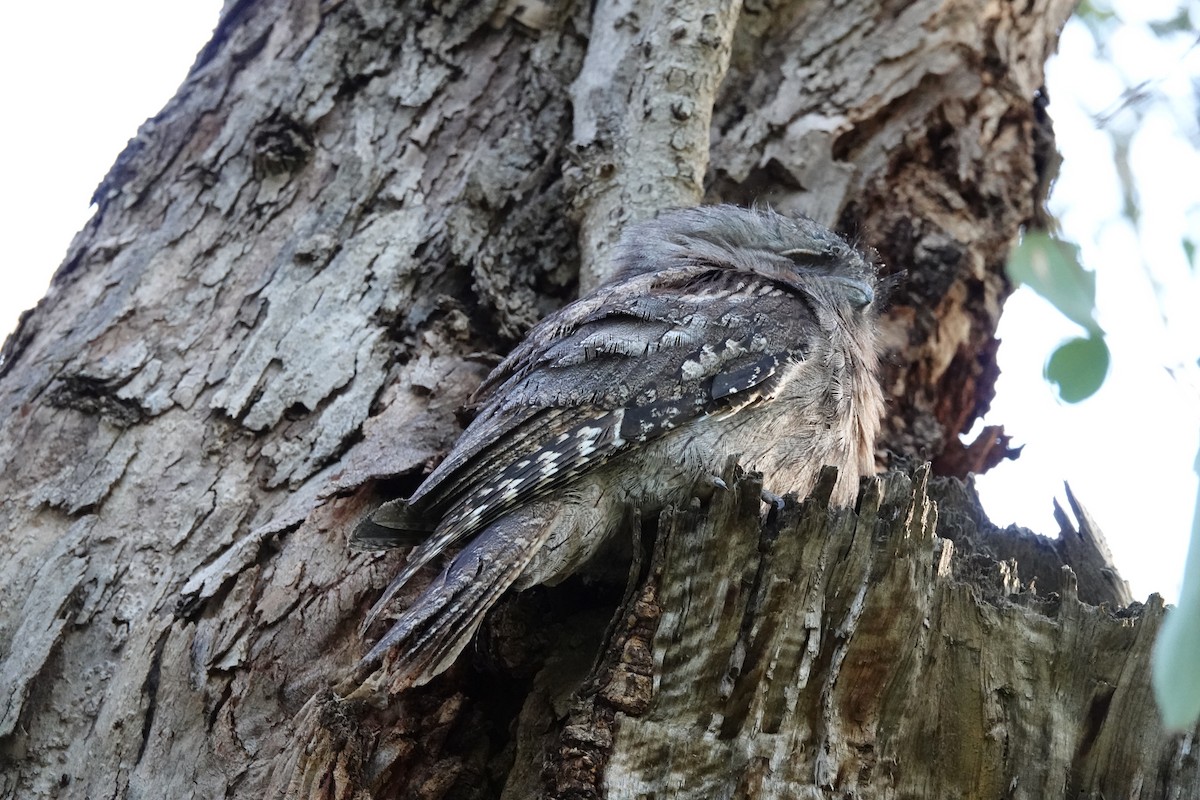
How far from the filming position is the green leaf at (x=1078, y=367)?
5.27 feet

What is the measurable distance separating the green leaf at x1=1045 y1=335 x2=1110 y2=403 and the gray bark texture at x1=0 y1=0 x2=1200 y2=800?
0.59 meters

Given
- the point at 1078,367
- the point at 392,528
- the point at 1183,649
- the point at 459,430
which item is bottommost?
the point at 1183,649

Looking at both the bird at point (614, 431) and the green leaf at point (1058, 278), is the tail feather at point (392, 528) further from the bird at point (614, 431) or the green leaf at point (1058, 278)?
the green leaf at point (1058, 278)

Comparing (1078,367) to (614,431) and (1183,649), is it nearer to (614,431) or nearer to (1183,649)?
(1183,649)

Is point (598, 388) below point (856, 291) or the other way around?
below

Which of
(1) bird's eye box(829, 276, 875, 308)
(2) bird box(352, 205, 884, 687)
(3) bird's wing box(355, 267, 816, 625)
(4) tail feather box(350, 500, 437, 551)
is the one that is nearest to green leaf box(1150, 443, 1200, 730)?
(2) bird box(352, 205, 884, 687)

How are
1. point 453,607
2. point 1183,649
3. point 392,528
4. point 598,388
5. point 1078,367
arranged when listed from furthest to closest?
point 598,388 < point 392,528 < point 453,607 < point 1078,367 < point 1183,649

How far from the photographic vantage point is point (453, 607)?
2.18 metres

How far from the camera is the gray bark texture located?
2.13 metres

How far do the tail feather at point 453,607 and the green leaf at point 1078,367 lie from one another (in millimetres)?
1209

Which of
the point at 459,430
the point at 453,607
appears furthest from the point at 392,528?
the point at 459,430

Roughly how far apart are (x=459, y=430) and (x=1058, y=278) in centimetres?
185

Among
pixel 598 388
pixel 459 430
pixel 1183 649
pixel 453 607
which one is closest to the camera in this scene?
pixel 1183 649

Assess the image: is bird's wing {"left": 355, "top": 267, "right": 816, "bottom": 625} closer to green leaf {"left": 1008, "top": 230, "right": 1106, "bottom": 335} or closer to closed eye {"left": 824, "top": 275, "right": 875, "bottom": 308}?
closed eye {"left": 824, "top": 275, "right": 875, "bottom": 308}
